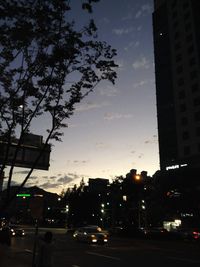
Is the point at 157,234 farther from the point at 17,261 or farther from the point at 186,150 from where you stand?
the point at 17,261

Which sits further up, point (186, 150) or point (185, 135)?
point (185, 135)

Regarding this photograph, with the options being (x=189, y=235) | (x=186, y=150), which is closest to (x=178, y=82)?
(x=186, y=150)

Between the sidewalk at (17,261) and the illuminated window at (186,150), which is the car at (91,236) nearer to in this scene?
the sidewalk at (17,261)

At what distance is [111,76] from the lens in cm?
1188

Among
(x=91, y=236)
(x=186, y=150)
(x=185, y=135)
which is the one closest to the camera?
(x=91, y=236)

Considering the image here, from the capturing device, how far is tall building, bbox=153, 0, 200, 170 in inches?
3078

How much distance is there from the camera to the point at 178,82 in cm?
8575

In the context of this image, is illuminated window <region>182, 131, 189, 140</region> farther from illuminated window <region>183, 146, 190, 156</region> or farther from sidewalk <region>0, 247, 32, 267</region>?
sidewalk <region>0, 247, 32, 267</region>

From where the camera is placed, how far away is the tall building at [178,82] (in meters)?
78.2

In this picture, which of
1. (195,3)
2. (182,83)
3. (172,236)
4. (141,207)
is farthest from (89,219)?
(195,3)

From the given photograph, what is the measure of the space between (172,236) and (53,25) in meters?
42.2

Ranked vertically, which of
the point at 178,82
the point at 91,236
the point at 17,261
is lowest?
the point at 17,261

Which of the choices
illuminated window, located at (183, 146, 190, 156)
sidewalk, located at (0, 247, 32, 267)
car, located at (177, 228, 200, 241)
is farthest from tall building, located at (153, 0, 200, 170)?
sidewalk, located at (0, 247, 32, 267)

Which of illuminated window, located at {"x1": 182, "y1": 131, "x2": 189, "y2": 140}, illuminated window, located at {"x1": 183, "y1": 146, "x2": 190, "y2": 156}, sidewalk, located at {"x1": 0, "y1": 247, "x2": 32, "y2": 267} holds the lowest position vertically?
sidewalk, located at {"x1": 0, "y1": 247, "x2": 32, "y2": 267}
